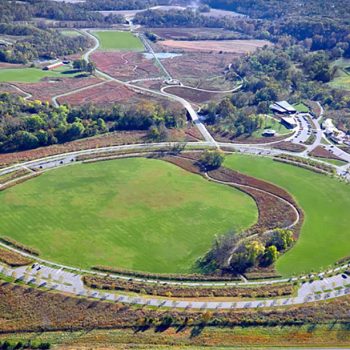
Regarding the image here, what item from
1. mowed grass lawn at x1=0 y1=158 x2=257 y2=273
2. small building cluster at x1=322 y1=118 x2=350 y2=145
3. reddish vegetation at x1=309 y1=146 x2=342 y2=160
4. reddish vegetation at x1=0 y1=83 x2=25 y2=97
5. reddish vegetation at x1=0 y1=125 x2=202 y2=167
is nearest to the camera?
mowed grass lawn at x1=0 y1=158 x2=257 y2=273

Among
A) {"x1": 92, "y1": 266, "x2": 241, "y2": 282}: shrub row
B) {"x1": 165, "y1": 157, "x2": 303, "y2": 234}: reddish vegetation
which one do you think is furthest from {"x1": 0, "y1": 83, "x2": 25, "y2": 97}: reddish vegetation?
{"x1": 92, "y1": 266, "x2": 241, "y2": 282}: shrub row

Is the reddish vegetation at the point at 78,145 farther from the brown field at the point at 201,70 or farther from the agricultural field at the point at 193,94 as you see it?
the brown field at the point at 201,70

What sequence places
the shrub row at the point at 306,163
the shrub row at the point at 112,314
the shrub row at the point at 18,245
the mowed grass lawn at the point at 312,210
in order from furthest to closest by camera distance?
the shrub row at the point at 306,163, the mowed grass lawn at the point at 312,210, the shrub row at the point at 18,245, the shrub row at the point at 112,314

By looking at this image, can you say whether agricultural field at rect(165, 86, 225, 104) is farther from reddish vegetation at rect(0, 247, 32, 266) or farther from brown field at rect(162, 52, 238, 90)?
reddish vegetation at rect(0, 247, 32, 266)

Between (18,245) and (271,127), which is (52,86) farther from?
(18,245)

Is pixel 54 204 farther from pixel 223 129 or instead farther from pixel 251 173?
pixel 223 129

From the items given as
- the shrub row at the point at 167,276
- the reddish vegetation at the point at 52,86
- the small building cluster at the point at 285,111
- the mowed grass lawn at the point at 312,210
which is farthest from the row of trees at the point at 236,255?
the reddish vegetation at the point at 52,86
